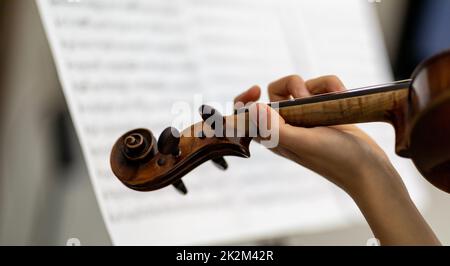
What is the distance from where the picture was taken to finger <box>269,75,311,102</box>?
2.25ft

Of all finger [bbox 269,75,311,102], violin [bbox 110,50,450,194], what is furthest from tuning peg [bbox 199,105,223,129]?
finger [bbox 269,75,311,102]

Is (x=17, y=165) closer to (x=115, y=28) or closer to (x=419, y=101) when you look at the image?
(x=115, y=28)

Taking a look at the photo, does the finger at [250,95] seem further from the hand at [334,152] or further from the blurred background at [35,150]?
the blurred background at [35,150]

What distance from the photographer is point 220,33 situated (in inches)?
38.5

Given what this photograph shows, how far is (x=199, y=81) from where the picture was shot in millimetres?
946

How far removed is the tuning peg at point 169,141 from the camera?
0.54 meters

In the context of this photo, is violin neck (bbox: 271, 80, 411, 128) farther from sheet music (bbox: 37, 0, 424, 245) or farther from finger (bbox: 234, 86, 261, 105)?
sheet music (bbox: 37, 0, 424, 245)

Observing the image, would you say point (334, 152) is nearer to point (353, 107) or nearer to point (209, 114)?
point (353, 107)

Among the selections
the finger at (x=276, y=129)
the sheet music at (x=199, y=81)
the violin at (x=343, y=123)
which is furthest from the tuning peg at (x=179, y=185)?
the sheet music at (x=199, y=81)

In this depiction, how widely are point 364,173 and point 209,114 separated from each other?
8.4 inches

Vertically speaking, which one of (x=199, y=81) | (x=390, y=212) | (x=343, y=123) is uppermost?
(x=199, y=81)

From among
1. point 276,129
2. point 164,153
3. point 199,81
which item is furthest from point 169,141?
point 199,81
